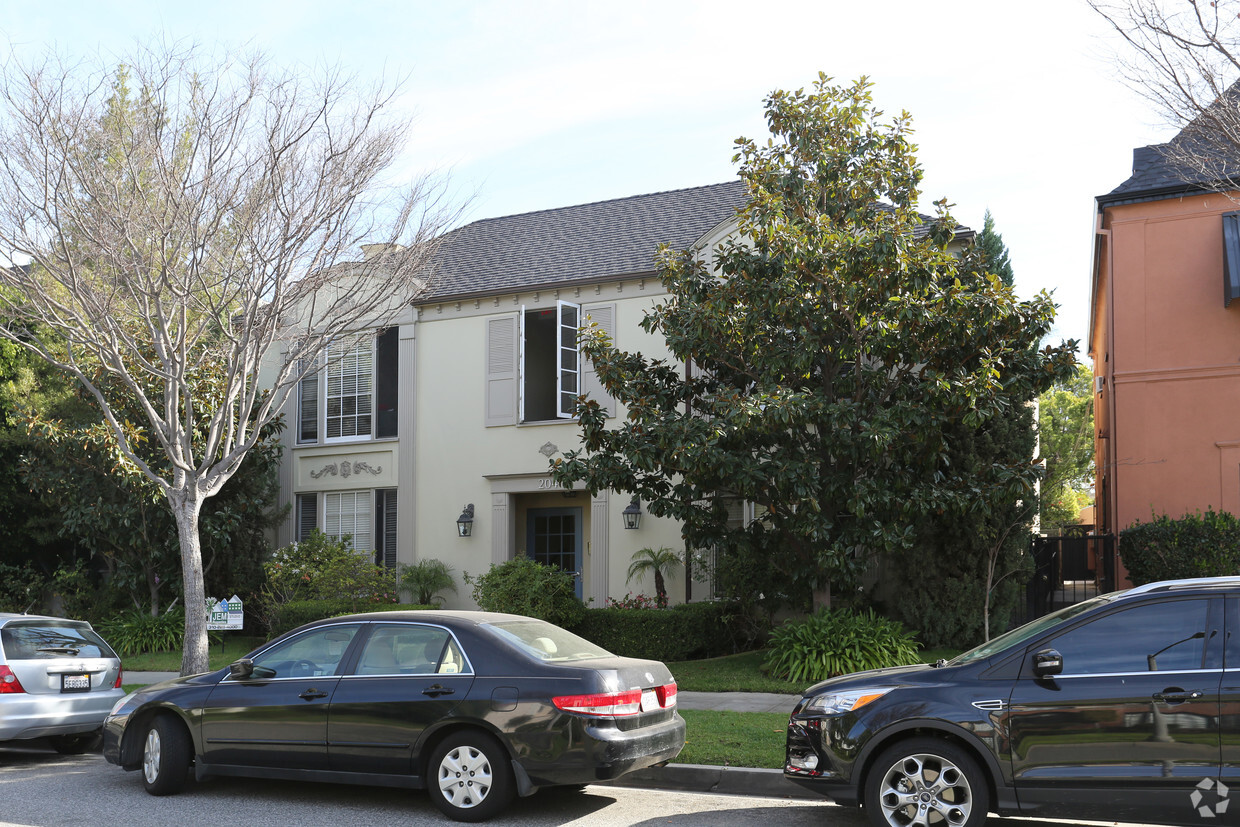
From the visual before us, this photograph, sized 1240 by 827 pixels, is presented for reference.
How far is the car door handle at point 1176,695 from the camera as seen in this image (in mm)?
5883

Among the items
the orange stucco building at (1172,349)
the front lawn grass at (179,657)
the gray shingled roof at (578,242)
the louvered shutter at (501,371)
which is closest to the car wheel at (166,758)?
the front lawn grass at (179,657)

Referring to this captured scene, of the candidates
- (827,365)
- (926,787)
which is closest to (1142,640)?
(926,787)

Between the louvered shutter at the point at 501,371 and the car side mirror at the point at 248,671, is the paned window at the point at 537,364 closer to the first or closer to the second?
the louvered shutter at the point at 501,371

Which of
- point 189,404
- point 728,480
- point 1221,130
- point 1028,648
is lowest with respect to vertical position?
point 1028,648

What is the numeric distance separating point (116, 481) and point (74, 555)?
359cm

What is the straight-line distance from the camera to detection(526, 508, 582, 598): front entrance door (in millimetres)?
18703

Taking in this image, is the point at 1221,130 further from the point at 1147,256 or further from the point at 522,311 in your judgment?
the point at 522,311

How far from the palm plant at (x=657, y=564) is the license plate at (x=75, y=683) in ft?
28.4

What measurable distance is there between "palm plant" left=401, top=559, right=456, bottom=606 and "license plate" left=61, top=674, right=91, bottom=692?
28.9ft

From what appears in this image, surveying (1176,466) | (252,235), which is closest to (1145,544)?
(1176,466)

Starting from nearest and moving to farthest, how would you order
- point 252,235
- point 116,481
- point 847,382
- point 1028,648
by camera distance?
point 1028,648
point 252,235
point 847,382
point 116,481

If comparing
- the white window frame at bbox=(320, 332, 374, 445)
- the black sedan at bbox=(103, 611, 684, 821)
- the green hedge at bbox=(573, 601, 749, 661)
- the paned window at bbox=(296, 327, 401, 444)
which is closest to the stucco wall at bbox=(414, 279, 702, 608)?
the paned window at bbox=(296, 327, 401, 444)

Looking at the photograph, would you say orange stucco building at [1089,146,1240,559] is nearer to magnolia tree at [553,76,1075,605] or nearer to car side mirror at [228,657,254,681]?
magnolia tree at [553,76,1075,605]

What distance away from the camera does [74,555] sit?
2084cm
